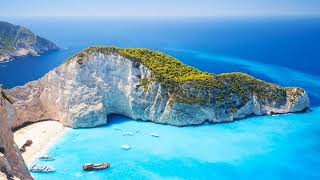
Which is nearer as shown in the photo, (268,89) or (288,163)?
(288,163)

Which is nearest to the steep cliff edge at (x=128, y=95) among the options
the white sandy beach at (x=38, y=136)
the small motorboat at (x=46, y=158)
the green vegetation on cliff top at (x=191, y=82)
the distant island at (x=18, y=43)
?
the green vegetation on cliff top at (x=191, y=82)

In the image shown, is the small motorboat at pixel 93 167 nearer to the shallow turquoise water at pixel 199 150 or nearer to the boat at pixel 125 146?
the shallow turquoise water at pixel 199 150

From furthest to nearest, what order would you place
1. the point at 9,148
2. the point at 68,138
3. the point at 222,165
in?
the point at 68,138, the point at 222,165, the point at 9,148

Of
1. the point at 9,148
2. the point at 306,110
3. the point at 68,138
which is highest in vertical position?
the point at 9,148

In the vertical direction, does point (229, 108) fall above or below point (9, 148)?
below

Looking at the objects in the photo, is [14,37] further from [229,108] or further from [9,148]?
[9,148]

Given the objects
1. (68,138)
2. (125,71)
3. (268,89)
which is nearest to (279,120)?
(268,89)
